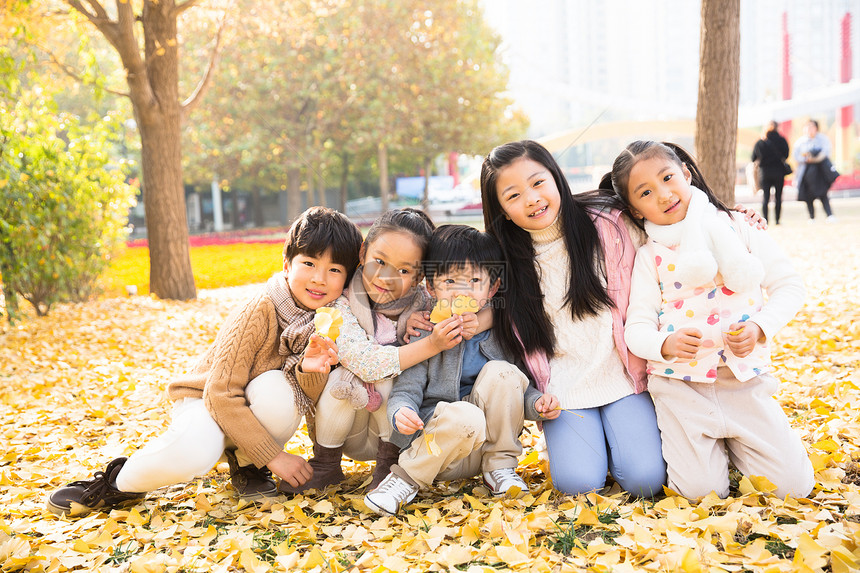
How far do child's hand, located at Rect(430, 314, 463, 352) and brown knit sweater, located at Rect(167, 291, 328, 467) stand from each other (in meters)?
0.41

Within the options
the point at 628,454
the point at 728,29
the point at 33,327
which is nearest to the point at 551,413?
the point at 628,454

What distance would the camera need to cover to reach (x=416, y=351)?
2.31 metres

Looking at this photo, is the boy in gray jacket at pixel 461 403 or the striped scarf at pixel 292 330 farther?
the striped scarf at pixel 292 330

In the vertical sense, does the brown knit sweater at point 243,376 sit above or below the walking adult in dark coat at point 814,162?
below

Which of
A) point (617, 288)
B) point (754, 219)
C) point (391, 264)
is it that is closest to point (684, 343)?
point (617, 288)

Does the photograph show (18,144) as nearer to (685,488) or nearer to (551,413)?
(551,413)

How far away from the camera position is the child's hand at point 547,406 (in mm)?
2350

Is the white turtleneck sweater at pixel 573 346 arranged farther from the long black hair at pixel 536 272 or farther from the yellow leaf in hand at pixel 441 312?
the yellow leaf in hand at pixel 441 312

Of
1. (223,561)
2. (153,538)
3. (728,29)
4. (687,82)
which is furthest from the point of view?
(687,82)

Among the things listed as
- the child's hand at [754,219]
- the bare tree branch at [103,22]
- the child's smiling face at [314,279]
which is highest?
the bare tree branch at [103,22]

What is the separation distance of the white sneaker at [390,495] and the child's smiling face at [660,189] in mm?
1246

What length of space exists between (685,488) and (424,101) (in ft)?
47.5

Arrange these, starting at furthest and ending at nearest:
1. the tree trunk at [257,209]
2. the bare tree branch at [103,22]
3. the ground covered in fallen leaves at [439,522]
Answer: the tree trunk at [257,209] → the bare tree branch at [103,22] → the ground covered in fallen leaves at [439,522]

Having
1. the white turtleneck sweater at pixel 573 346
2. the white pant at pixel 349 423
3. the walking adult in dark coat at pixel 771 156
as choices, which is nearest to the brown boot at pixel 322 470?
the white pant at pixel 349 423
